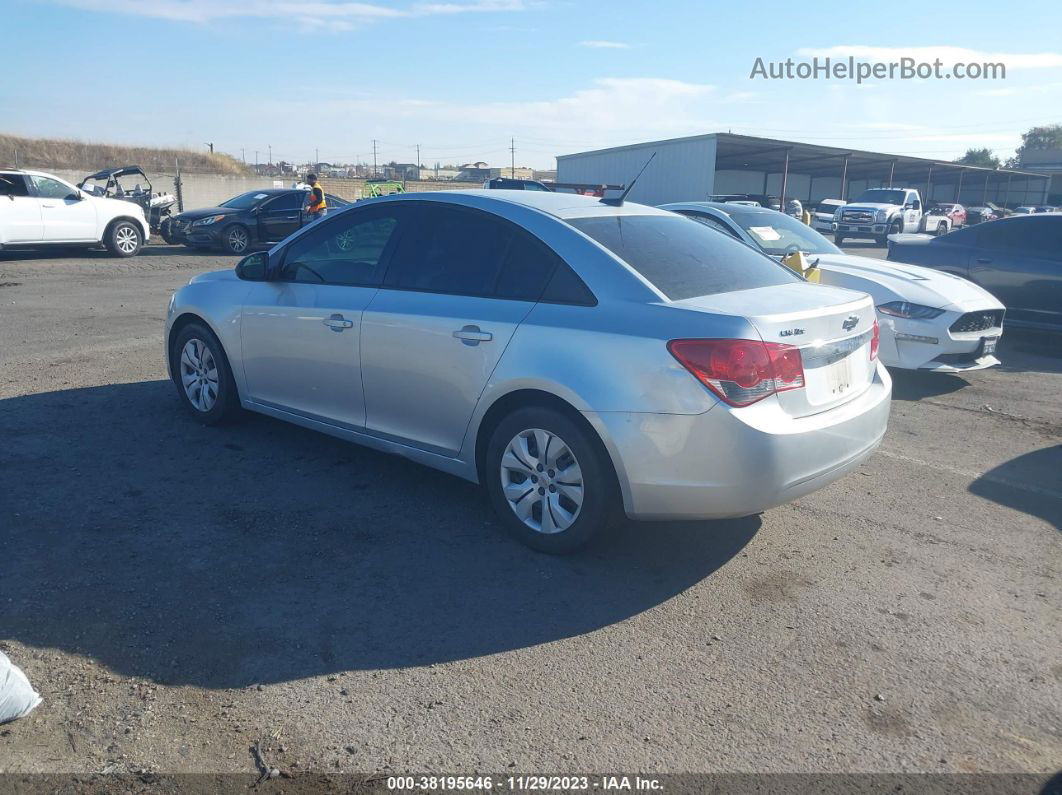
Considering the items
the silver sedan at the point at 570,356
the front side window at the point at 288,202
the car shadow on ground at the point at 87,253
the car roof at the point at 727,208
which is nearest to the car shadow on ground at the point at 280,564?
the silver sedan at the point at 570,356

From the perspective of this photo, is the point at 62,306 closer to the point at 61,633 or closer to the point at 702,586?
the point at 61,633

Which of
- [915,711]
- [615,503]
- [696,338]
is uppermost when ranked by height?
[696,338]

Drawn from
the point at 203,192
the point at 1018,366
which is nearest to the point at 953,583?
the point at 1018,366

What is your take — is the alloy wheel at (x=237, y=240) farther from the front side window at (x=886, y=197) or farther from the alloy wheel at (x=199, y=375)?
the front side window at (x=886, y=197)

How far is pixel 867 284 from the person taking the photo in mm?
8094

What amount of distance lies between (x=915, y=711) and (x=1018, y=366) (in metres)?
7.47

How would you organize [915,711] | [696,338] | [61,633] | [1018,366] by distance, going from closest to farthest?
[915,711]
[61,633]
[696,338]
[1018,366]

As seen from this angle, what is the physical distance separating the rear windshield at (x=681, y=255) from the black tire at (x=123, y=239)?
1609 cm

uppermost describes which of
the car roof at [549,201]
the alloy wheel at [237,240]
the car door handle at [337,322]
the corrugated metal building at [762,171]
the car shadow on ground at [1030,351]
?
the corrugated metal building at [762,171]

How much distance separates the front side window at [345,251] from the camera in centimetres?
506

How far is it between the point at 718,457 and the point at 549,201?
74.0 inches

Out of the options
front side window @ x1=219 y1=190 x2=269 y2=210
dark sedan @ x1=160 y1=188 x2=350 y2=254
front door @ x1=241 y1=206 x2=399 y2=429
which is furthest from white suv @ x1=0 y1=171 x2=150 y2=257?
front door @ x1=241 y1=206 x2=399 y2=429

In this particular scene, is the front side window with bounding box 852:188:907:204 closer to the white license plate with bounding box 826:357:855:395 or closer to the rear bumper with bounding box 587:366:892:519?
the white license plate with bounding box 826:357:855:395

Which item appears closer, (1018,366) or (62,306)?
(1018,366)
